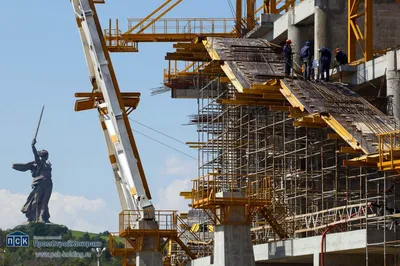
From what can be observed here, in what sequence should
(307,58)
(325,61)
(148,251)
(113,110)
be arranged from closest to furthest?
1. (307,58)
2. (325,61)
3. (148,251)
4. (113,110)

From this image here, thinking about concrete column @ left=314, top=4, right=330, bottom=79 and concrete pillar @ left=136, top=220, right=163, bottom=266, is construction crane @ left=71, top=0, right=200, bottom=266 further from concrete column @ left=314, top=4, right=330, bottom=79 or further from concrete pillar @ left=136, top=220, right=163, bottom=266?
concrete column @ left=314, top=4, right=330, bottom=79

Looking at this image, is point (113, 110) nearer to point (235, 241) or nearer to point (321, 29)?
point (321, 29)

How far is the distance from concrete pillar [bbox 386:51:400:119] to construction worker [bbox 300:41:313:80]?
3.53 m

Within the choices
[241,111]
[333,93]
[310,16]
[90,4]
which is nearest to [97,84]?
[90,4]

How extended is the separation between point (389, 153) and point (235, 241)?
10.4m

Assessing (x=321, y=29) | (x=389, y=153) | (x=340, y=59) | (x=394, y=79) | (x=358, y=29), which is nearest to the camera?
(x=389, y=153)

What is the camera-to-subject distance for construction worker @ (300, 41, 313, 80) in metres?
A: 52.7

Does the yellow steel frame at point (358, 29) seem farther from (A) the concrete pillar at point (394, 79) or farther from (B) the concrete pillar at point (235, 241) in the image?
(B) the concrete pillar at point (235, 241)

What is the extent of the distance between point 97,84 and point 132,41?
32.2 ft

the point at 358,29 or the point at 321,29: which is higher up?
the point at 321,29

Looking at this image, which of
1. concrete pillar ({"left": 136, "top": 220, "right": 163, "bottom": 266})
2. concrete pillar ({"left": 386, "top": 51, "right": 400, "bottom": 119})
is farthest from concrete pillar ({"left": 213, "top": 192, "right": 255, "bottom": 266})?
concrete pillar ({"left": 386, "top": 51, "right": 400, "bottom": 119})

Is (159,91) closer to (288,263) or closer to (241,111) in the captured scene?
(241,111)

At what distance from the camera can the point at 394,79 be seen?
169 ft

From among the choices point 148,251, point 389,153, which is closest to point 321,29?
point 148,251
